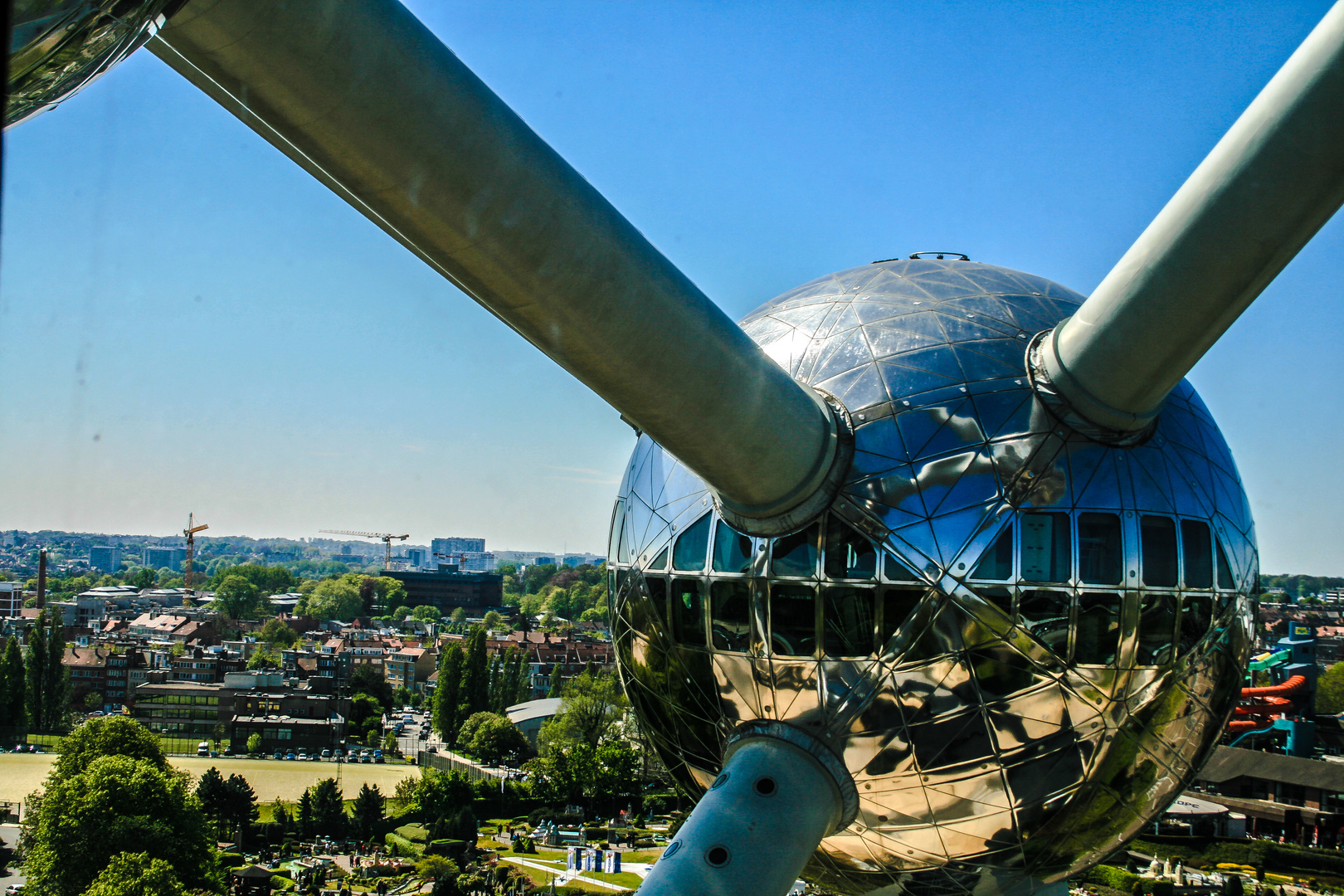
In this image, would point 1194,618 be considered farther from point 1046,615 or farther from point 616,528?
point 616,528

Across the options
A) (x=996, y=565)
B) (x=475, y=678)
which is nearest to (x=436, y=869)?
(x=475, y=678)

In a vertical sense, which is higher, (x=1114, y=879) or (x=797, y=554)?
(x=797, y=554)

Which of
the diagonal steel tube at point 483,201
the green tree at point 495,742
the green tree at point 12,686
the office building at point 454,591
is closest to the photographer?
the diagonal steel tube at point 483,201

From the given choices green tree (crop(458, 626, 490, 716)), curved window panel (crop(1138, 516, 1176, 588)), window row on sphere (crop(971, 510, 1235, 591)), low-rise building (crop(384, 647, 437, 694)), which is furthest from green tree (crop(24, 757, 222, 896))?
low-rise building (crop(384, 647, 437, 694))

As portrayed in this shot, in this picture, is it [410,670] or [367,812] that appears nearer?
[367,812]

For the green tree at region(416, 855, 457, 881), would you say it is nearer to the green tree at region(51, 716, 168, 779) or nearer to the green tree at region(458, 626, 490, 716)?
the green tree at region(51, 716, 168, 779)

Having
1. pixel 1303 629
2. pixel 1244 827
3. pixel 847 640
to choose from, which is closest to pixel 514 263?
pixel 847 640

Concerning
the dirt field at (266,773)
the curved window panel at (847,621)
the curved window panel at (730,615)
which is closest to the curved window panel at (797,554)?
the curved window panel at (847,621)

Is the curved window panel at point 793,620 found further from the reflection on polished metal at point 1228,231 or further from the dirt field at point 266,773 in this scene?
the dirt field at point 266,773
